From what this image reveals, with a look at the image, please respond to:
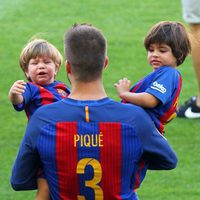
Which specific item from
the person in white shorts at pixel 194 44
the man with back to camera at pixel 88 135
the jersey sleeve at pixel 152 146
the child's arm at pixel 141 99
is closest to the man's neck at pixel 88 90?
the man with back to camera at pixel 88 135

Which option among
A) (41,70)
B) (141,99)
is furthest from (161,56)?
(41,70)

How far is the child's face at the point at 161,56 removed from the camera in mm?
5102

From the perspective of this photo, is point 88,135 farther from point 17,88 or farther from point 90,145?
point 17,88

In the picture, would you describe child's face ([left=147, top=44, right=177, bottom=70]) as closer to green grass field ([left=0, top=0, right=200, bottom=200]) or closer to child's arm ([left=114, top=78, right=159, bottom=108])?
child's arm ([left=114, top=78, right=159, bottom=108])

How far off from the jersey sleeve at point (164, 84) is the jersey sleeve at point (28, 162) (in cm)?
75

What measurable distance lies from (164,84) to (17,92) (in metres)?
0.78

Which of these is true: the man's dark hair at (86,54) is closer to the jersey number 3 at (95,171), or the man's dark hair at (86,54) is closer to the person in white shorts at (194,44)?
the jersey number 3 at (95,171)

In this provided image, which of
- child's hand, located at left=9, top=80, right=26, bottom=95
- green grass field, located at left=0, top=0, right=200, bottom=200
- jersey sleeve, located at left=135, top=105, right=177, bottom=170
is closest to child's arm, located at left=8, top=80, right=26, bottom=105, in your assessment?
child's hand, located at left=9, top=80, right=26, bottom=95

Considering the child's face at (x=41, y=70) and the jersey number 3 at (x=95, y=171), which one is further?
the child's face at (x=41, y=70)

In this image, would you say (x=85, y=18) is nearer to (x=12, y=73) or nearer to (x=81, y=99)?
(x=12, y=73)

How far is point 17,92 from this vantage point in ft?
16.2

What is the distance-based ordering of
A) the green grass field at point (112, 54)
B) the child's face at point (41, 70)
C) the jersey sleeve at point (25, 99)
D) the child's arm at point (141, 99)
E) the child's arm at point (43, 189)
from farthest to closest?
the green grass field at point (112, 54) < the child's face at point (41, 70) < the jersey sleeve at point (25, 99) < the child's arm at point (141, 99) < the child's arm at point (43, 189)

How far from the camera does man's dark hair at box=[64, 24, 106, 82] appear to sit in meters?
4.38

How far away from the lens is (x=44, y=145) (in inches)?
173
